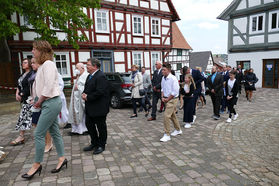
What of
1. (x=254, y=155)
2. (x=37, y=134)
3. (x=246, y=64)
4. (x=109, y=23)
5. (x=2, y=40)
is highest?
(x=109, y=23)

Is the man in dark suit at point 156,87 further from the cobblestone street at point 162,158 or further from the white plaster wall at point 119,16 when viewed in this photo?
the white plaster wall at point 119,16

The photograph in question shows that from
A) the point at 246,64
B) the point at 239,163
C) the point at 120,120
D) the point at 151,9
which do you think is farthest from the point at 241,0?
the point at 239,163

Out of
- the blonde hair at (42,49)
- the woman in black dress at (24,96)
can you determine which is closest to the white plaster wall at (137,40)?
the woman in black dress at (24,96)

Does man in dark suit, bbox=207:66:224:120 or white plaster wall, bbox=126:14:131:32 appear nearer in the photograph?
man in dark suit, bbox=207:66:224:120

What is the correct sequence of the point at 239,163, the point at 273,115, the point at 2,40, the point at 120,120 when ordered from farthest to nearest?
the point at 2,40
the point at 273,115
the point at 120,120
the point at 239,163

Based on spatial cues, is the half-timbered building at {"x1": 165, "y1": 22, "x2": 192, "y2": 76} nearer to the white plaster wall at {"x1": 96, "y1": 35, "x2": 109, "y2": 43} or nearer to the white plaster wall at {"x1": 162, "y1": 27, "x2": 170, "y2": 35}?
the white plaster wall at {"x1": 162, "y1": 27, "x2": 170, "y2": 35}

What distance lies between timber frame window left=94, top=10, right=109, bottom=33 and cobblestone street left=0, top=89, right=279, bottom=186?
1131cm

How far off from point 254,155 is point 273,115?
4.38 meters

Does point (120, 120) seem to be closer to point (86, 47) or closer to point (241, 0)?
point (86, 47)

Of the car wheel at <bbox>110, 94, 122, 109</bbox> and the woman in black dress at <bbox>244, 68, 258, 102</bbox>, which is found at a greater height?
the woman in black dress at <bbox>244, 68, 258, 102</bbox>

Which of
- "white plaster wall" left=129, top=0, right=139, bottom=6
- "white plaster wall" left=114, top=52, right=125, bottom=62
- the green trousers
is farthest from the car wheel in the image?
"white plaster wall" left=129, top=0, right=139, bottom=6

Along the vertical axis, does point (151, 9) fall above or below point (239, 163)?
above

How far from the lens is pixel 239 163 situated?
12.4 ft

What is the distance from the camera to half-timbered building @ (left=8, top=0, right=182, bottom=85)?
1412 cm
